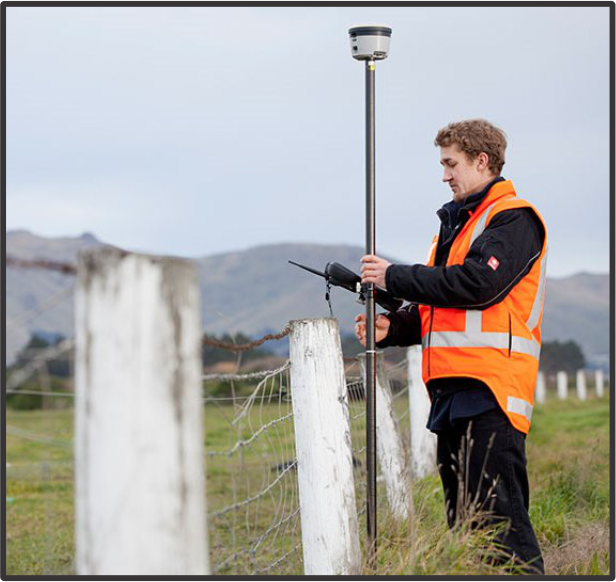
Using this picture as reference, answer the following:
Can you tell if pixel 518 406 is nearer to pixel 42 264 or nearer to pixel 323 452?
pixel 323 452

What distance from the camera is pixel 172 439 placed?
2.74 meters

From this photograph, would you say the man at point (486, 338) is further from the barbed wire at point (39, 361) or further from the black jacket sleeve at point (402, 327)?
the barbed wire at point (39, 361)

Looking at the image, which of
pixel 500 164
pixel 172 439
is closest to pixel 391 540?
pixel 500 164

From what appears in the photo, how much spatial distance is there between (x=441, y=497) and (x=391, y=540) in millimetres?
1492

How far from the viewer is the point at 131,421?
2.70 metres

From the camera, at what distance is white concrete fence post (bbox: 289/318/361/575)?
15.3ft

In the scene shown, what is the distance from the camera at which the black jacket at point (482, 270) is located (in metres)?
4.75

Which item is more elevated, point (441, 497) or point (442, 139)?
point (442, 139)

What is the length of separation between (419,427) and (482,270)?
14.4 ft

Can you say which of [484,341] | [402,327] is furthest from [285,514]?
[484,341]

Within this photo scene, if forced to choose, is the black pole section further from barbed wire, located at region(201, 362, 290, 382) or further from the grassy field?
barbed wire, located at region(201, 362, 290, 382)

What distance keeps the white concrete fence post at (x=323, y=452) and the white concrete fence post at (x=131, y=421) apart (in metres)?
1.94

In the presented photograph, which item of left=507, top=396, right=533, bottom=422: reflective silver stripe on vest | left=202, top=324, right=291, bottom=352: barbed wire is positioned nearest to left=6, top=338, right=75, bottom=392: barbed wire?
left=202, top=324, right=291, bottom=352: barbed wire

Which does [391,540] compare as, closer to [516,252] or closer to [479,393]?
[479,393]
